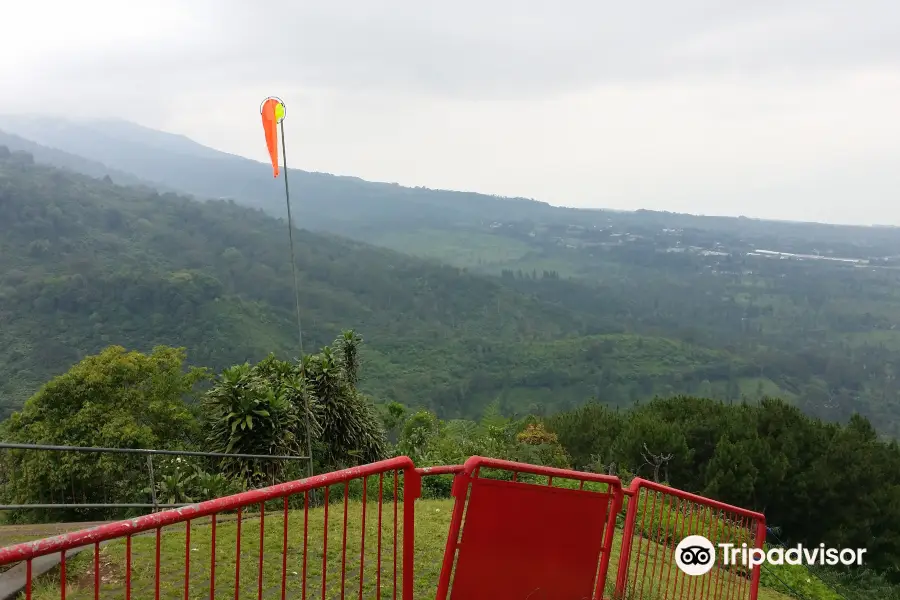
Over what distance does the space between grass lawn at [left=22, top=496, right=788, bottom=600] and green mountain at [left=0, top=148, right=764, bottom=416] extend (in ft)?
188

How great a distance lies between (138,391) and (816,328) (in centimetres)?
19369

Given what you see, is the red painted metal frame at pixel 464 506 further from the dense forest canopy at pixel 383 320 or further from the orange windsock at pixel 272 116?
the dense forest canopy at pixel 383 320

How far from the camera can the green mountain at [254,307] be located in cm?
8681

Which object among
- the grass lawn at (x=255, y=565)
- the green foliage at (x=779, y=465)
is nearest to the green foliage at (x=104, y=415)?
the grass lawn at (x=255, y=565)

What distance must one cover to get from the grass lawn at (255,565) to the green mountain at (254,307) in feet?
188

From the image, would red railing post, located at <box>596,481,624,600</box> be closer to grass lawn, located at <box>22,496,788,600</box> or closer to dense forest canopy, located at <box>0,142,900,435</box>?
grass lawn, located at <box>22,496,788,600</box>

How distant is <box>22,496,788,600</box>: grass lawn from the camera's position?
5.19 meters

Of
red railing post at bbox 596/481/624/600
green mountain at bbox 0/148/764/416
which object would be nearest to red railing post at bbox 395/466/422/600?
red railing post at bbox 596/481/624/600

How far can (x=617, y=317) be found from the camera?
174375 millimetres

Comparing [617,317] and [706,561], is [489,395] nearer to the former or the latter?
[617,317]

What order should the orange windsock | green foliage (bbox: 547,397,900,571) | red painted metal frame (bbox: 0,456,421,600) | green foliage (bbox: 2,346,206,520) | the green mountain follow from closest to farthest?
red painted metal frame (bbox: 0,456,421,600) < the orange windsock < green foliage (bbox: 2,346,206,520) < green foliage (bbox: 547,397,900,571) < the green mountain

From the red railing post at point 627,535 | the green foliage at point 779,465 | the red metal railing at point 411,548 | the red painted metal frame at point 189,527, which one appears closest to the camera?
the red painted metal frame at point 189,527

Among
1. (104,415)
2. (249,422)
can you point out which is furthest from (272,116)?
(104,415)

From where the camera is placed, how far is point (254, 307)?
111938 mm
